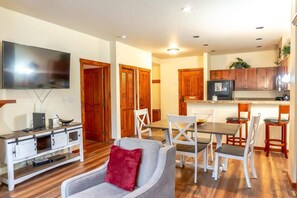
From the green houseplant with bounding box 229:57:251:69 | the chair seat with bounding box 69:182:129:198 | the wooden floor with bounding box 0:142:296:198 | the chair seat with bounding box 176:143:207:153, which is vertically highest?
the green houseplant with bounding box 229:57:251:69

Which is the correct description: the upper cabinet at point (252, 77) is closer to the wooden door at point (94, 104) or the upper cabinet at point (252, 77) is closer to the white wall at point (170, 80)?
the white wall at point (170, 80)

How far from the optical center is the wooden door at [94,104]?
5.62 m

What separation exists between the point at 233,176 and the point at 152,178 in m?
2.02

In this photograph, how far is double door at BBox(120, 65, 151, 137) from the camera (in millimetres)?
5961

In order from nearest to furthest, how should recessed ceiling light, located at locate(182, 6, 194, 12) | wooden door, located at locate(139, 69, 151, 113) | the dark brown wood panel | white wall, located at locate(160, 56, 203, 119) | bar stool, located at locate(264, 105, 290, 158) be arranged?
1. recessed ceiling light, located at locate(182, 6, 194, 12)
2. bar stool, located at locate(264, 105, 290, 158)
3. wooden door, located at locate(139, 69, 151, 113)
4. the dark brown wood panel
5. white wall, located at locate(160, 56, 203, 119)

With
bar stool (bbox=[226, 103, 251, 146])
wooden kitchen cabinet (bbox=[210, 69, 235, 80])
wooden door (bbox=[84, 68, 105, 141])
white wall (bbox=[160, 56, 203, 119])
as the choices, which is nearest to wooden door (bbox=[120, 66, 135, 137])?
wooden door (bbox=[84, 68, 105, 141])

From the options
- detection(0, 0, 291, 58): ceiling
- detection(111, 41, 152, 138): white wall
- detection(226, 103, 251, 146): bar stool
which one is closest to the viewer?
detection(0, 0, 291, 58): ceiling

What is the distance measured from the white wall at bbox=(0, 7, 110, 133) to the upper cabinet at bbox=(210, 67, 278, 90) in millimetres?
4245

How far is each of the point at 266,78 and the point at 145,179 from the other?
6252mm

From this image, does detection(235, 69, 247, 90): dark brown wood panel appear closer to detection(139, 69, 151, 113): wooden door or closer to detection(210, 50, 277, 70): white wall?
detection(210, 50, 277, 70): white wall

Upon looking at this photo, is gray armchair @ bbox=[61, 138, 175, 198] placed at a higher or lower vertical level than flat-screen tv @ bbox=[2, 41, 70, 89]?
lower

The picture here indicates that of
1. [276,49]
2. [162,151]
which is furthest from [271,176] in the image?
[276,49]

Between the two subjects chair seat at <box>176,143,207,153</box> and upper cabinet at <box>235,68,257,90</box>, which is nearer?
chair seat at <box>176,143,207,153</box>

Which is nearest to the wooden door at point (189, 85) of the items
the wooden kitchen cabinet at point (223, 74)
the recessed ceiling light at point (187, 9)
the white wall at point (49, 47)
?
the wooden kitchen cabinet at point (223, 74)
